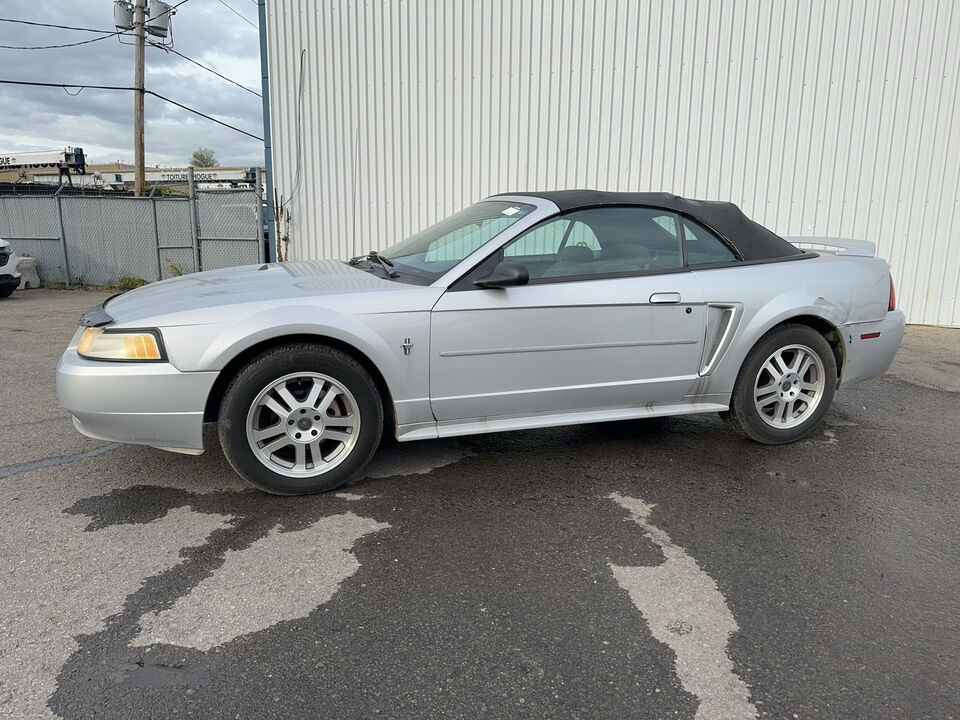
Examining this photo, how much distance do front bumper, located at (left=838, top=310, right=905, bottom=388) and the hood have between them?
9.18 ft

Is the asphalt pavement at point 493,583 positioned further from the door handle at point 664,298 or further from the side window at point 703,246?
the side window at point 703,246

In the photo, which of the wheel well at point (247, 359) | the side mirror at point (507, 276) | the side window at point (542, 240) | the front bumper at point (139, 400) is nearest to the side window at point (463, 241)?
the side window at point (542, 240)

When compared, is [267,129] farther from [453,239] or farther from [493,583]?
[493,583]


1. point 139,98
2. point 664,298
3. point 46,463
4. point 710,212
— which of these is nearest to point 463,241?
point 664,298

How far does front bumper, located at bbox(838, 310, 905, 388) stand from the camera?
14.6 feet

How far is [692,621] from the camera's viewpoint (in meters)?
2.56

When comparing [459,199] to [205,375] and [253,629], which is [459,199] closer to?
[205,375]

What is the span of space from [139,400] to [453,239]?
1906mm

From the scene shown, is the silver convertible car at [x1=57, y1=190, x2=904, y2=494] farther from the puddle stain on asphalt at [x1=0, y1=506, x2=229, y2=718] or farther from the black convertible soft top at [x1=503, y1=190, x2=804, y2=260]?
the puddle stain on asphalt at [x1=0, y1=506, x2=229, y2=718]

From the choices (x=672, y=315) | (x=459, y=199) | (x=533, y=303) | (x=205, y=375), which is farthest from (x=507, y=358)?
(x=459, y=199)

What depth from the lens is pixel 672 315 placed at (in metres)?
3.97

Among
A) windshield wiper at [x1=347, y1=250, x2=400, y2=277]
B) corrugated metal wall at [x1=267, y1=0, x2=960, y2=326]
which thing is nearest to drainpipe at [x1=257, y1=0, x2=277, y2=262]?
corrugated metal wall at [x1=267, y1=0, x2=960, y2=326]

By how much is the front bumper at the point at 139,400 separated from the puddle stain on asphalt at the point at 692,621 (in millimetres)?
2042

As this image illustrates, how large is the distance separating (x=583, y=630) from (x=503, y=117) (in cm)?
892
